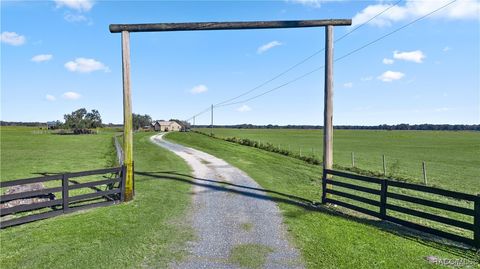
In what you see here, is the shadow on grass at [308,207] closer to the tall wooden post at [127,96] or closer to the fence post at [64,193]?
the tall wooden post at [127,96]

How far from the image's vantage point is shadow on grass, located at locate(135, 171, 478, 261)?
26.7ft

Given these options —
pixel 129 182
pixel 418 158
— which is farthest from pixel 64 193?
pixel 418 158

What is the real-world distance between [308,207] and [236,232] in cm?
386

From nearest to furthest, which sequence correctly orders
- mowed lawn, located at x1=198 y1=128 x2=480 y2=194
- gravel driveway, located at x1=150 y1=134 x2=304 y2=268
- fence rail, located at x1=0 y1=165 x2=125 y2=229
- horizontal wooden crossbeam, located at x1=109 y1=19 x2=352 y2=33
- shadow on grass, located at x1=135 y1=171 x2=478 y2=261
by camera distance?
gravel driveway, located at x1=150 y1=134 x2=304 y2=268
shadow on grass, located at x1=135 y1=171 x2=478 y2=261
fence rail, located at x1=0 y1=165 x2=125 y2=229
horizontal wooden crossbeam, located at x1=109 y1=19 x2=352 y2=33
mowed lawn, located at x1=198 y1=128 x2=480 y2=194

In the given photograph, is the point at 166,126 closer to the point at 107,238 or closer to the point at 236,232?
the point at 107,238

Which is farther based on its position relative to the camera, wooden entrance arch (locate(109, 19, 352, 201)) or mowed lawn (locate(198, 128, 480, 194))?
mowed lawn (locate(198, 128, 480, 194))

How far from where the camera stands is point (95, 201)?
12055 millimetres

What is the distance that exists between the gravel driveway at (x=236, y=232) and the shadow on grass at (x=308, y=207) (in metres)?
0.08

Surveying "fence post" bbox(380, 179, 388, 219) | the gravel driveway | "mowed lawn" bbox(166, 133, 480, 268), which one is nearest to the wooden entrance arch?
"fence post" bbox(380, 179, 388, 219)

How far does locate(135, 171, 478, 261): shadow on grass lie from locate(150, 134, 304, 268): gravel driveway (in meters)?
0.08

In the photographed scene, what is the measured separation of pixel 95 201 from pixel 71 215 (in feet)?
6.29

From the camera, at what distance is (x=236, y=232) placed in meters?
8.32

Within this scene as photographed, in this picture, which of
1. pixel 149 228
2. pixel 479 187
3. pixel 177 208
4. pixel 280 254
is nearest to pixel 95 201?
pixel 177 208

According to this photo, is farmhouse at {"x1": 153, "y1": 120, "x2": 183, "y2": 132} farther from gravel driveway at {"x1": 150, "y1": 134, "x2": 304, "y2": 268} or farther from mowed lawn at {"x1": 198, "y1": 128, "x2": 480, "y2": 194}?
gravel driveway at {"x1": 150, "y1": 134, "x2": 304, "y2": 268}
